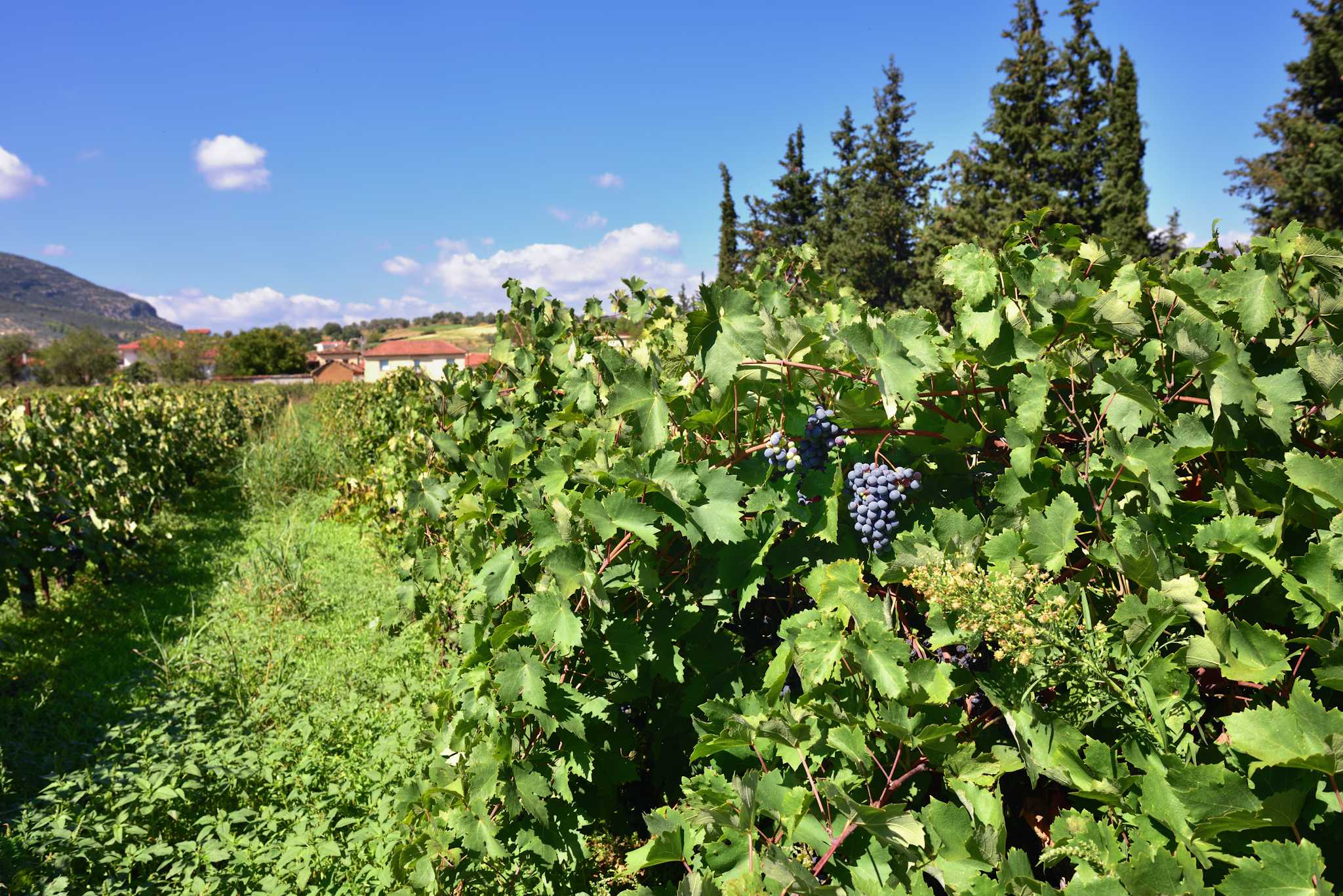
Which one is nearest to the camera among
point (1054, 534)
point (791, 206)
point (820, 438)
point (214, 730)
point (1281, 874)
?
point (1281, 874)

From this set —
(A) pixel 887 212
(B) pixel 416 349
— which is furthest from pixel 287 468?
(B) pixel 416 349

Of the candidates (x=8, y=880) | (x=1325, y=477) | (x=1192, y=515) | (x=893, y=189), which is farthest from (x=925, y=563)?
(x=893, y=189)

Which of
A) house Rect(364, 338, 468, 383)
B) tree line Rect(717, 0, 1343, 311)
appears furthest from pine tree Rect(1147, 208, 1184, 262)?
house Rect(364, 338, 468, 383)

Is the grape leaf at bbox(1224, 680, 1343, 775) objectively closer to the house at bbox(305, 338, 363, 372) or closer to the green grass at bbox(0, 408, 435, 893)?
the green grass at bbox(0, 408, 435, 893)

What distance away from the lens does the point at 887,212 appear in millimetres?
28844

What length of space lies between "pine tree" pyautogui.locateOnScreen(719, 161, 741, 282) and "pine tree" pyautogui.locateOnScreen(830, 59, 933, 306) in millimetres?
5760

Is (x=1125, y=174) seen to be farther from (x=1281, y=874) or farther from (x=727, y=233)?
(x=1281, y=874)

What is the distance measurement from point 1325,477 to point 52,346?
299ft

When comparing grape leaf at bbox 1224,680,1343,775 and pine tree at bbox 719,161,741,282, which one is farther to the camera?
pine tree at bbox 719,161,741,282

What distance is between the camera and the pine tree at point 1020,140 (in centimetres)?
2459

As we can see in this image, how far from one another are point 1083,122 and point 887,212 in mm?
7038

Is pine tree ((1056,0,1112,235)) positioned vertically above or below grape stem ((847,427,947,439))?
above

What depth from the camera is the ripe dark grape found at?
5.20 feet

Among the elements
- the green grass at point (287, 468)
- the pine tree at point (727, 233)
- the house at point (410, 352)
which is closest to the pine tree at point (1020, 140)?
the pine tree at point (727, 233)
